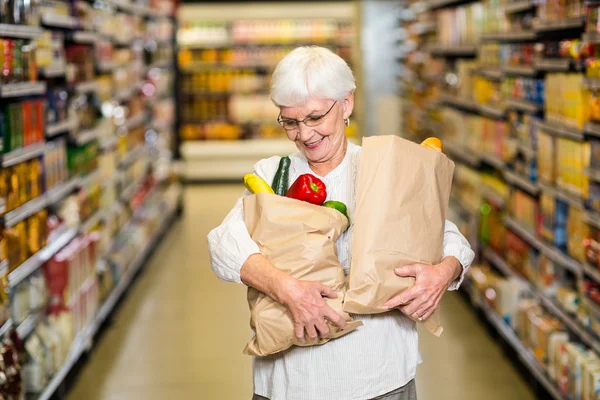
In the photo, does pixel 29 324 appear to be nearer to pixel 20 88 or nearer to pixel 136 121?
pixel 20 88

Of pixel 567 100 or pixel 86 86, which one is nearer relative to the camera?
pixel 567 100

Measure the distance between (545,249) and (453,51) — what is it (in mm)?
3540

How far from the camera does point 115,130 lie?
7520 mm

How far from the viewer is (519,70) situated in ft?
19.0

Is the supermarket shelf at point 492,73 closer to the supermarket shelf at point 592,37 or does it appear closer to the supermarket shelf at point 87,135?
the supermarket shelf at point 592,37

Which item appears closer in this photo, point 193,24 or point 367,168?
point 367,168

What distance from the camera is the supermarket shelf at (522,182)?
5442 millimetres

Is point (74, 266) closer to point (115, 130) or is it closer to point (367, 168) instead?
point (115, 130)

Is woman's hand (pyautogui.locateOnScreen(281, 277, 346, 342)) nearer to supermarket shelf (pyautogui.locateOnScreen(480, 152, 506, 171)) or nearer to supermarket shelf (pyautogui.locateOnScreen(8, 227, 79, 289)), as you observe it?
supermarket shelf (pyautogui.locateOnScreen(8, 227, 79, 289))

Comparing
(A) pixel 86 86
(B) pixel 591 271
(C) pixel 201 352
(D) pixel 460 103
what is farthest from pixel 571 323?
(D) pixel 460 103

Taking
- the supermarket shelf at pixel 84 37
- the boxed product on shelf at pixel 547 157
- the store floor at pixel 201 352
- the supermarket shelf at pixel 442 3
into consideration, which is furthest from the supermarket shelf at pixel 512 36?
the supermarket shelf at pixel 84 37

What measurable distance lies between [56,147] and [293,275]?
333cm

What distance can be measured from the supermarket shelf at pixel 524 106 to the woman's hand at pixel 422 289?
127 inches

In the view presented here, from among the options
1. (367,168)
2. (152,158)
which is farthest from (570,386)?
(152,158)
